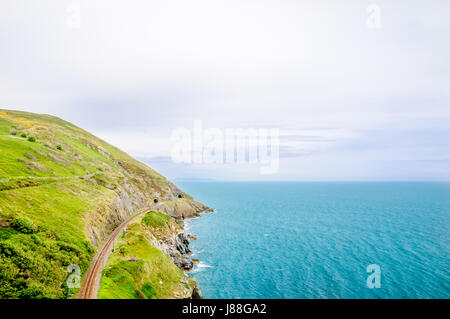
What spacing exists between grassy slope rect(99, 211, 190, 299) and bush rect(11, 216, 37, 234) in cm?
1200

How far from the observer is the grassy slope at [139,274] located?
101 feet

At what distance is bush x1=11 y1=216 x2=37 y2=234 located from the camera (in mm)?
29000

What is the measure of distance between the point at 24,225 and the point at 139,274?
1819 centimetres

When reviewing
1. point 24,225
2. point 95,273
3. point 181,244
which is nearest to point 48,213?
point 24,225

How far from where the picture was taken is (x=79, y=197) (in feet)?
168

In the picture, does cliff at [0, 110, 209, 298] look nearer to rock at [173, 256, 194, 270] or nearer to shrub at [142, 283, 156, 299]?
shrub at [142, 283, 156, 299]

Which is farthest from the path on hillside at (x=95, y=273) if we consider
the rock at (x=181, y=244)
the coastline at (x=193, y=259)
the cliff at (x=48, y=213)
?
the rock at (x=181, y=244)

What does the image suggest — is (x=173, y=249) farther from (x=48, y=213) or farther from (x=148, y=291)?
(x=48, y=213)

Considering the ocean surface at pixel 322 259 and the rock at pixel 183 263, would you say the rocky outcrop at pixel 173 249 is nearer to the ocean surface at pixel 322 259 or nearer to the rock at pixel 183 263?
the rock at pixel 183 263
